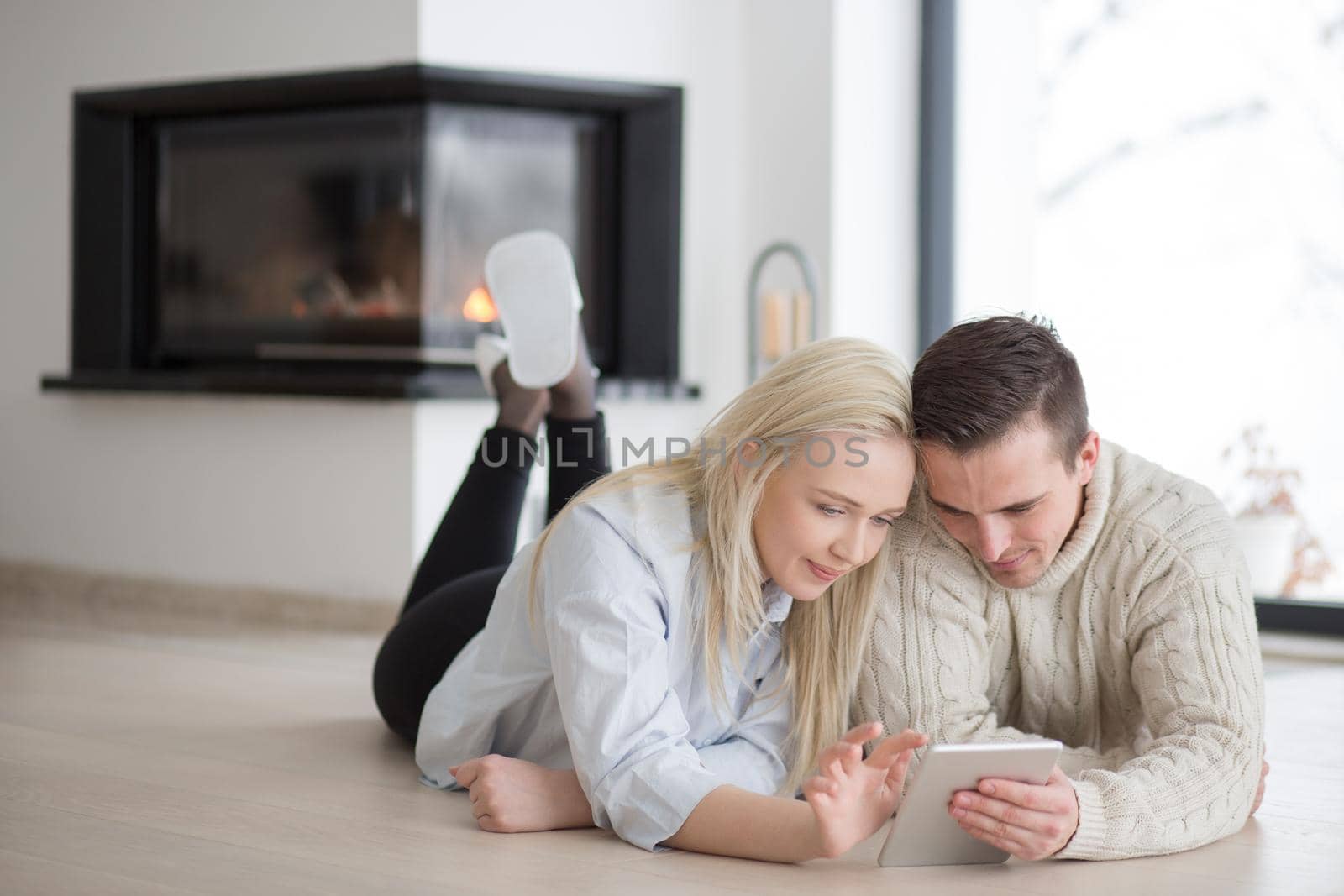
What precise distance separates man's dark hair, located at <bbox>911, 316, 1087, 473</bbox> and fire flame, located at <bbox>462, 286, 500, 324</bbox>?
2.17 meters

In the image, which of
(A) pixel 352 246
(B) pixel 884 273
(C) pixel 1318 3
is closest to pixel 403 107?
(A) pixel 352 246

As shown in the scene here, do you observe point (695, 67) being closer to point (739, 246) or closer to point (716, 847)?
point (739, 246)

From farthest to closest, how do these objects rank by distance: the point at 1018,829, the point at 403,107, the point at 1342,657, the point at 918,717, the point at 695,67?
the point at 695,67
the point at 403,107
the point at 1342,657
the point at 918,717
the point at 1018,829

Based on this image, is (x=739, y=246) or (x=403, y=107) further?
(x=739, y=246)

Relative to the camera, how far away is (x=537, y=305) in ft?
9.02

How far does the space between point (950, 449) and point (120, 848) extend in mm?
1095

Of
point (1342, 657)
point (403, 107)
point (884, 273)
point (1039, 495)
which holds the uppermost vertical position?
point (403, 107)

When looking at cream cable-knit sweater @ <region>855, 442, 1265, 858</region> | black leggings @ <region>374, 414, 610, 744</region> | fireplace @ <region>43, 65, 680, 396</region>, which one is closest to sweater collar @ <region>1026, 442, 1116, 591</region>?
cream cable-knit sweater @ <region>855, 442, 1265, 858</region>

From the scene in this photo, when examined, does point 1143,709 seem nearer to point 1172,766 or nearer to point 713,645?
point 1172,766

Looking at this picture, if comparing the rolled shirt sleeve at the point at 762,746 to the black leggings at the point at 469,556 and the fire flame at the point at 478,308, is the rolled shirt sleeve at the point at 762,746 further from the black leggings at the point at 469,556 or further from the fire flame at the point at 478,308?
the fire flame at the point at 478,308

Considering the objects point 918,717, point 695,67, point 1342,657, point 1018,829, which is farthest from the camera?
point 695,67

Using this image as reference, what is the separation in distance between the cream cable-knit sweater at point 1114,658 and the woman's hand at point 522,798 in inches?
15.9

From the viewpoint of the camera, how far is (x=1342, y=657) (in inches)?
138

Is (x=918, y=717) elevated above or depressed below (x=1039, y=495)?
below
